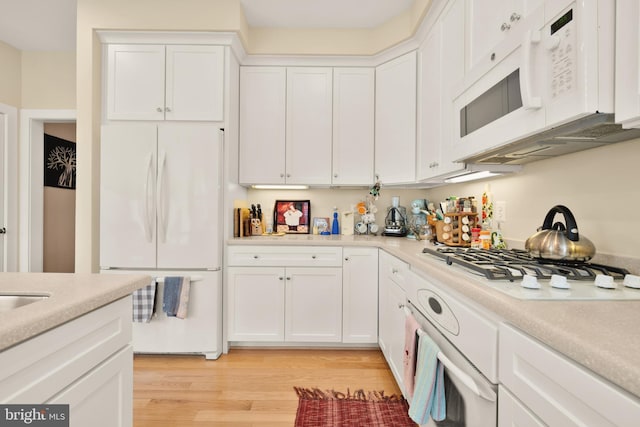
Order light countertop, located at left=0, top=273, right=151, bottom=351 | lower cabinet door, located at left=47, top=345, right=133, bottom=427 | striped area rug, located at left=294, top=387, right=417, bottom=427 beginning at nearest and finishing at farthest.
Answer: light countertop, located at left=0, top=273, right=151, bottom=351
lower cabinet door, located at left=47, top=345, right=133, bottom=427
striped area rug, located at left=294, top=387, right=417, bottom=427

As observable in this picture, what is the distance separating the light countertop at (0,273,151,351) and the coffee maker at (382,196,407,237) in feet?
7.22

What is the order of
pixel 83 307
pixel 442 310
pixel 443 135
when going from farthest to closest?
pixel 443 135
pixel 442 310
pixel 83 307

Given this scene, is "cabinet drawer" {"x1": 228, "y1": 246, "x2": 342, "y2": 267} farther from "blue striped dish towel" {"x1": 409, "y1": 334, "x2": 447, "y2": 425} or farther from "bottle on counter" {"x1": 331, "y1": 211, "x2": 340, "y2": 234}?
"blue striped dish towel" {"x1": 409, "y1": 334, "x2": 447, "y2": 425}

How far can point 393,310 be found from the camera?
2062 millimetres

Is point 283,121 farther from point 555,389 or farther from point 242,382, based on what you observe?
point 555,389

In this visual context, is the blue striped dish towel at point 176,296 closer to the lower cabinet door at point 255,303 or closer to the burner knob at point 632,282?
the lower cabinet door at point 255,303

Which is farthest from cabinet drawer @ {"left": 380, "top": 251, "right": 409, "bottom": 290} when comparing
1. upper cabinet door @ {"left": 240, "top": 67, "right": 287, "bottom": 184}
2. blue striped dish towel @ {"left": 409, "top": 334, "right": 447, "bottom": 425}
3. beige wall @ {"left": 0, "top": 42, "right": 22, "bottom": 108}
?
beige wall @ {"left": 0, "top": 42, "right": 22, "bottom": 108}

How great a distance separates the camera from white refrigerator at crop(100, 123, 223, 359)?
7.88 ft

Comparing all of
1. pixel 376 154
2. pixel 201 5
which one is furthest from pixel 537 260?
pixel 201 5

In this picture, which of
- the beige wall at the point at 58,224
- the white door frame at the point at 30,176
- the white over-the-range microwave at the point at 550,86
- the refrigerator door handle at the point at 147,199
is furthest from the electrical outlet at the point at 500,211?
the beige wall at the point at 58,224

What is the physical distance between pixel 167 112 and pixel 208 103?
1.07 feet

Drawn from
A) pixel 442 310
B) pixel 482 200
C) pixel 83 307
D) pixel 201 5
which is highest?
pixel 201 5

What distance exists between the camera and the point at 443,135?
207 cm

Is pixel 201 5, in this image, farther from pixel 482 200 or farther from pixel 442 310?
pixel 442 310
